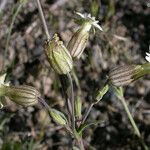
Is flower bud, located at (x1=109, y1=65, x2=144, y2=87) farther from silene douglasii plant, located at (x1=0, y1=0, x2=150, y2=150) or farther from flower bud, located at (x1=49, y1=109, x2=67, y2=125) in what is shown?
flower bud, located at (x1=49, y1=109, x2=67, y2=125)

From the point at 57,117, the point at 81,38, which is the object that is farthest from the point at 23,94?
the point at 81,38

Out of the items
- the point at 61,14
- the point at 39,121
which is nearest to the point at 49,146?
the point at 39,121

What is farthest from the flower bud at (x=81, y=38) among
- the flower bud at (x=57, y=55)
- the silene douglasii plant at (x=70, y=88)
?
the flower bud at (x=57, y=55)

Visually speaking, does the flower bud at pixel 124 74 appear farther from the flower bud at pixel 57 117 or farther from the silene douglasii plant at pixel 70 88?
the flower bud at pixel 57 117

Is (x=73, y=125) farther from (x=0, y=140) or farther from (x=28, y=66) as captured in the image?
(x=28, y=66)

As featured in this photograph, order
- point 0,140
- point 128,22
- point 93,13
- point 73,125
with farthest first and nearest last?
point 128,22 < point 0,140 < point 93,13 < point 73,125
